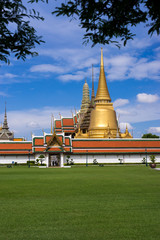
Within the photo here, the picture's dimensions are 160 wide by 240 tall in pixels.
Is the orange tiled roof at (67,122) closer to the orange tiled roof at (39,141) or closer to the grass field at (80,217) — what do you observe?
the orange tiled roof at (39,141)

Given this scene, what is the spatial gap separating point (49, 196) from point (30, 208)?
2762 mm

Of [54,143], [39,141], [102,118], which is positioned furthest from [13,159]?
[102,118]

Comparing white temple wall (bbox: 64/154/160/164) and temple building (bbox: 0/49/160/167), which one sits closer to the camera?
temple building (bbox: 0/49/160/167)

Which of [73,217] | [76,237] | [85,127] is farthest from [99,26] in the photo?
[85,127]

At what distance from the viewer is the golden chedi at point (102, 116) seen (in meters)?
70.8

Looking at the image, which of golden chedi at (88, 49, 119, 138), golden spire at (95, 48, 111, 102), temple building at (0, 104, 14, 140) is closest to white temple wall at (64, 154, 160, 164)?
golden chedi at (88, 49, 119, 138)

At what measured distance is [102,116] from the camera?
7256cm

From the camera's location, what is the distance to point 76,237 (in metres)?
6.96

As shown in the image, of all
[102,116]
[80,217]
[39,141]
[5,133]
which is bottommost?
[80,217]

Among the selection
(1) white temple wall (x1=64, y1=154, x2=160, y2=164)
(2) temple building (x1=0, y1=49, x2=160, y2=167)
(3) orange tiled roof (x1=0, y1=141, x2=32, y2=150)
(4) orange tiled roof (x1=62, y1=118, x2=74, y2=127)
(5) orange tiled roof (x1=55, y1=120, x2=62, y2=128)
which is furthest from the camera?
(5) orange tiled roof (x1=55, y1=120, x2=62, y2=128)

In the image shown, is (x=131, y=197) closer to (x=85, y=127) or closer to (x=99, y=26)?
(x=99, y=26)

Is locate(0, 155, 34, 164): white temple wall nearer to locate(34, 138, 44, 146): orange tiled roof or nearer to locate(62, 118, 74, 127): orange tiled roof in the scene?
locate(34, 138, 44, 146): orange tiled roof

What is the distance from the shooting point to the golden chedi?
2787 inches

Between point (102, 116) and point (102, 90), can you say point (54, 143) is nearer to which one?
point (102, 116)
